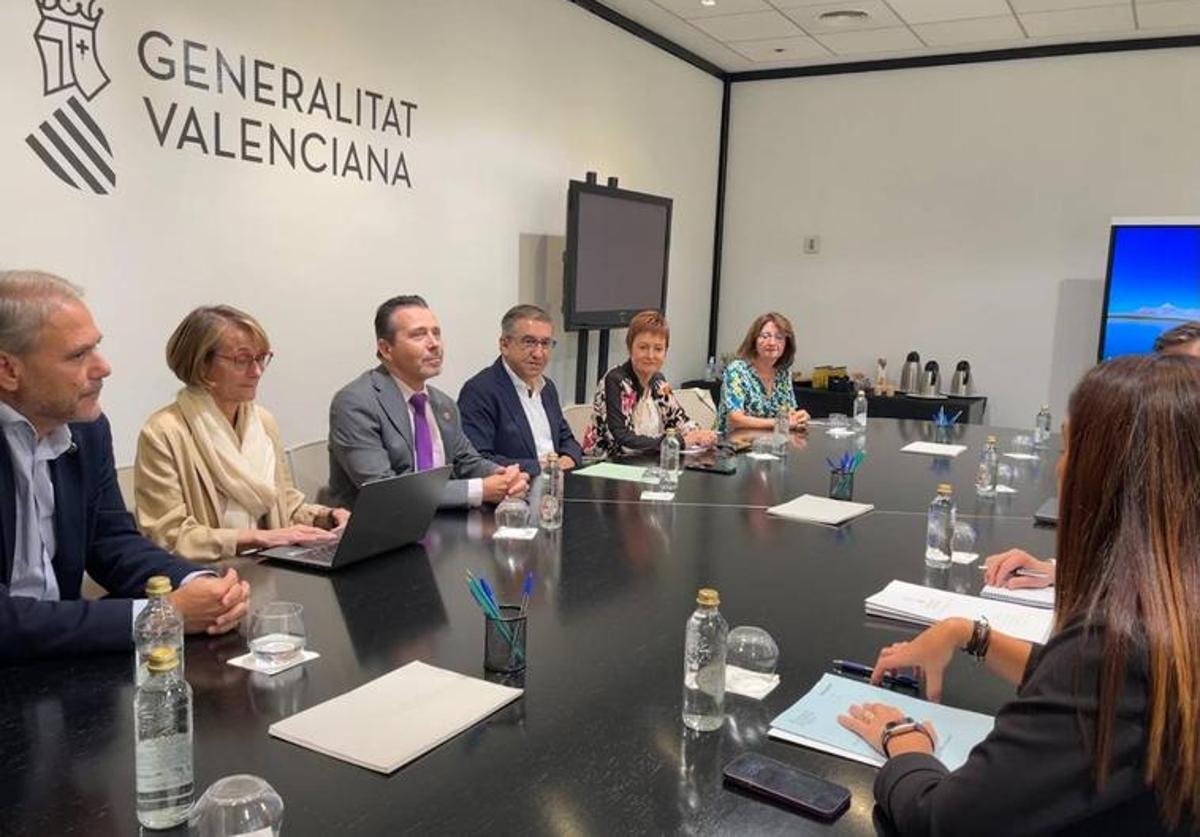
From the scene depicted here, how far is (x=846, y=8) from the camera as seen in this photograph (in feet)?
17.6

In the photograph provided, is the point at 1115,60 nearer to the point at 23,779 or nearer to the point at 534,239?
the point at 534,239

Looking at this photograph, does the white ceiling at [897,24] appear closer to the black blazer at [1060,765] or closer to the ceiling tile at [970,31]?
the ceiling tile at [970,31]

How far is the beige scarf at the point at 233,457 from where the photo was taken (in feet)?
7.86

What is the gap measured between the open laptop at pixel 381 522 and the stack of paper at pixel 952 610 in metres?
0.97

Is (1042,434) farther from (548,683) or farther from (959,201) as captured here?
(548,683)

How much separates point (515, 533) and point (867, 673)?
1042 millimetres

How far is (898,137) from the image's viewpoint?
6609mm

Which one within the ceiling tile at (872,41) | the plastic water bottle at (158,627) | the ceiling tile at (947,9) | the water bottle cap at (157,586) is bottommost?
the plastic water bottle at (158,627)

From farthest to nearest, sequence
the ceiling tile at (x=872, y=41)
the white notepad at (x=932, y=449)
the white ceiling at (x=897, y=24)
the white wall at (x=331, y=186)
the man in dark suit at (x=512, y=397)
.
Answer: the ceiling tile at (x=872, y=41) → the white ceiling at (x=897, y=24) → the white notepad at (x=932, y=449) → the man in dark suit at (x=512, y=397) → the white wall at (x=331, y=186)

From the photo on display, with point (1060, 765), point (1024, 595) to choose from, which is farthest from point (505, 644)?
point (1024, 595)

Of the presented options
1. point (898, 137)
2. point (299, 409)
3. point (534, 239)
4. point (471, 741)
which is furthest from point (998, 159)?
point (471, 741)

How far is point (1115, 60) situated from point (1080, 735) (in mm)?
6136

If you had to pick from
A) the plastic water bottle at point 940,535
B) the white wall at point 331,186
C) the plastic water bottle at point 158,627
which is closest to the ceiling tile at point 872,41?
the white wall at point 331,186

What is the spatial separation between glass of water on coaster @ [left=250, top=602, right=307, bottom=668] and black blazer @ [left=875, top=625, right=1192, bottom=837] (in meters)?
1.00
